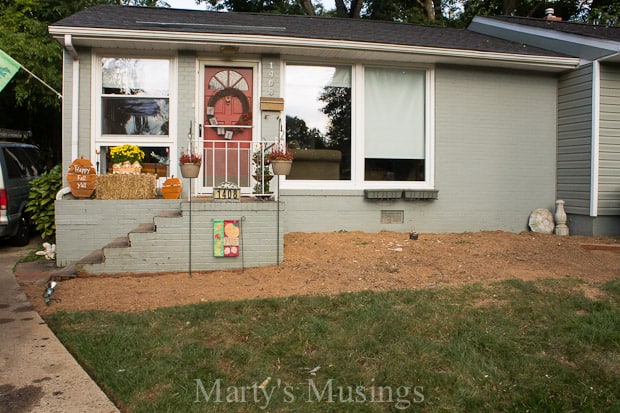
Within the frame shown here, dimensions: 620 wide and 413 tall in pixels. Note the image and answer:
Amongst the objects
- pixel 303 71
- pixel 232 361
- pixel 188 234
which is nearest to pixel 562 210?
pixel 303 71

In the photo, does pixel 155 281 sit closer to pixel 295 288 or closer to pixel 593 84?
pixel 295 288

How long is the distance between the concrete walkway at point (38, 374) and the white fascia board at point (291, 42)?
387cm

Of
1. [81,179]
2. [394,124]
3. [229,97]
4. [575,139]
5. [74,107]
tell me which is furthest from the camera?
[575,139]

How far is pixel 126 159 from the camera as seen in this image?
6.45 metres

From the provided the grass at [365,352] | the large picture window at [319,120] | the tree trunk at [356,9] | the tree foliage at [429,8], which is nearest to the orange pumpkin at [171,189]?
the large picture window at [319,120]

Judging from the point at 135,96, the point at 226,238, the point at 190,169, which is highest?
the point at 135,96

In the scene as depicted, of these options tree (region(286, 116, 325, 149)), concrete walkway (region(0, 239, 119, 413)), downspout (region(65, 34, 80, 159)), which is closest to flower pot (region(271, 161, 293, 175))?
tree (region(286, 116, 325, 149))

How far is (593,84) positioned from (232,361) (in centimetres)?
725

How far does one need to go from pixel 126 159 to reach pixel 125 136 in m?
0.75

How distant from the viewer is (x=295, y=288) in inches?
191

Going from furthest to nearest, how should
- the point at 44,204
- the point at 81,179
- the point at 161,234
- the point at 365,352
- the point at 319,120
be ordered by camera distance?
the point at 319,120, the point at 44,204, the point at 81,179, the point at 161,234, the point at 365,352

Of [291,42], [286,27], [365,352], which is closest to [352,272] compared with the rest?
[365,352]

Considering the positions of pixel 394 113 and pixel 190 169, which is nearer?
pixel 190 169

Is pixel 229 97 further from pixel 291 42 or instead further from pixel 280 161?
pixel 280 161
